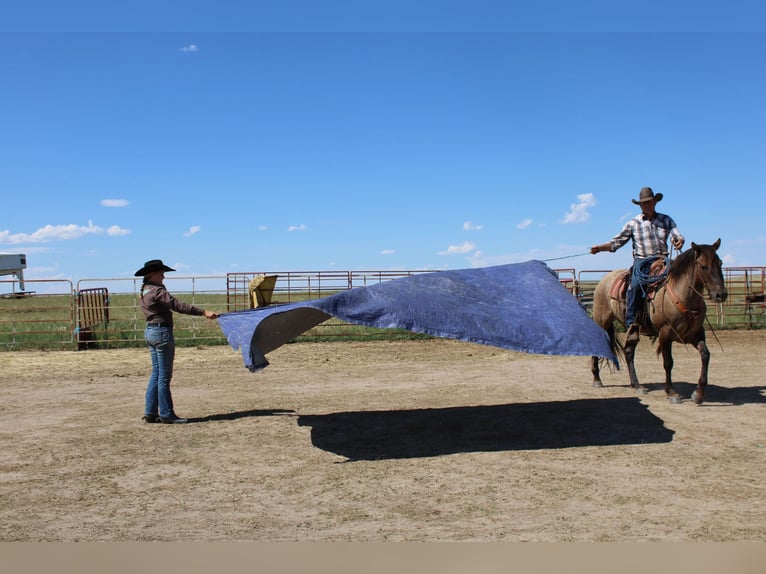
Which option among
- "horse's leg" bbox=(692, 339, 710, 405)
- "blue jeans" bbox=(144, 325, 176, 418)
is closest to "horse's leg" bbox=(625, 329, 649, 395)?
"horse's leg" bbox=(692, 339, 710, 405)

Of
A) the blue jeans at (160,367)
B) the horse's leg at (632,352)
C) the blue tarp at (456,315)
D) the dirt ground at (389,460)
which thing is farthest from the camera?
the horse's leg at (632,352)

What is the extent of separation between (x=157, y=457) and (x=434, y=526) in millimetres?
3302

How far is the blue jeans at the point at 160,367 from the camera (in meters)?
7.66

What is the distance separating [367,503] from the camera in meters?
4.80

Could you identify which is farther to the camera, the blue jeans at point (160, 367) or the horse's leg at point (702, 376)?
the horse's leg at point (702, 376)

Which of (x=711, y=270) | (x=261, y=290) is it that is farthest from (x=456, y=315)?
(x=261, y=290)

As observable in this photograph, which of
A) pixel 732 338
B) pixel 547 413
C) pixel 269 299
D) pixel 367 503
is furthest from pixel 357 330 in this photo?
pixel 367 503

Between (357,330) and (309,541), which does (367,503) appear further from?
(357,330)

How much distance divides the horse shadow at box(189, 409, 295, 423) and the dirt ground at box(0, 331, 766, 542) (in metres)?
0.07

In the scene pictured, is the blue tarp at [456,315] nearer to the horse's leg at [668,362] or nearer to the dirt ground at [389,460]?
the dirt ground at [389,460]

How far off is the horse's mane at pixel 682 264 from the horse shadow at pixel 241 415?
17.3 ft

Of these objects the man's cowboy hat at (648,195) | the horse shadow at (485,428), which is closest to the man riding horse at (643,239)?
the man's cowboy hat at (648,195)

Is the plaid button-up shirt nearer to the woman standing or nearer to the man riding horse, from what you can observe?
the man riding horse

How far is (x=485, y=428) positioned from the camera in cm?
730
